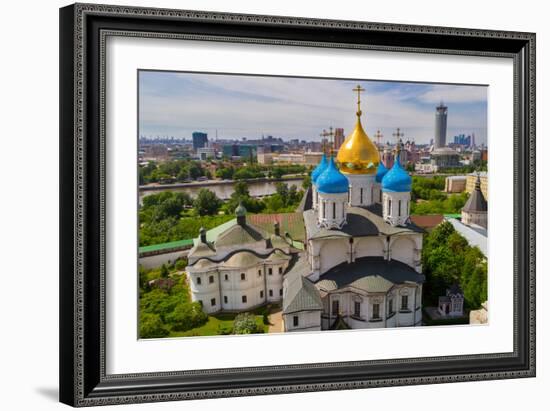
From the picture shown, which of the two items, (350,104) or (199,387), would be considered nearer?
(199,387)

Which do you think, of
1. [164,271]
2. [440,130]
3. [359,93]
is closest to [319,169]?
[359,93]

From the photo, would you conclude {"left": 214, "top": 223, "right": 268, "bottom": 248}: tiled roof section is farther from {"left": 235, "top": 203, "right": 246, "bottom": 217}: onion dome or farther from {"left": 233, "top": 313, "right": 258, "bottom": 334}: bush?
{"left": 233, "top": 313, "right": 258, "bottom": 334}: bush

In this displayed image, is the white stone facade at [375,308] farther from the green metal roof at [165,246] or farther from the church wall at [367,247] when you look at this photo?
the green metal roof at [165,246]

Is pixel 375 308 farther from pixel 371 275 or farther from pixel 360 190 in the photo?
pixel 360 190

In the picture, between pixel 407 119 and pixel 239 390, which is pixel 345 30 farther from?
pixel 239 390

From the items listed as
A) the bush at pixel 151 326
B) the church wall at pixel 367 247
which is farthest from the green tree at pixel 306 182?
the bush at pixel 151 326

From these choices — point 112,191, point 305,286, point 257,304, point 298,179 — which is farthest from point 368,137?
point 112,191
